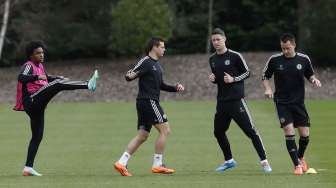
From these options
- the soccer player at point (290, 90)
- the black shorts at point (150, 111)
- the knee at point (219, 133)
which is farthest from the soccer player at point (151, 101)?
the soccer player at point (290, 90)

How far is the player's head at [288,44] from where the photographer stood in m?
14.5

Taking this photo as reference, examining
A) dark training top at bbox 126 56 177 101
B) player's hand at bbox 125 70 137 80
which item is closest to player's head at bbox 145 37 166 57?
dark training top at bbox 126 56 177 101

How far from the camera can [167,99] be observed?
116 ft

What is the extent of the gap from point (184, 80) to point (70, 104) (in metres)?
6.86

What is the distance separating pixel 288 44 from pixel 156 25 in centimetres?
2797

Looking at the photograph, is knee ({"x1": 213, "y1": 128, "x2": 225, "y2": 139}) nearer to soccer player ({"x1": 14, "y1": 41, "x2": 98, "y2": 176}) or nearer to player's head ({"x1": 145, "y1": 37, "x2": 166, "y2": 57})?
player's head ({"x1": 145, "y1": 37, "x2": 166, "y2": 57})

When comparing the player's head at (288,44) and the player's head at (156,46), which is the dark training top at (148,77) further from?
the player's head at (288,44)

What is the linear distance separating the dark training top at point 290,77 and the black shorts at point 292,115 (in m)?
0.07

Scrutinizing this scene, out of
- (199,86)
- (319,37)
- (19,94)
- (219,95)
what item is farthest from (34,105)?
(319,37)

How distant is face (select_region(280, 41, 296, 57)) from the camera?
14586 millimetres

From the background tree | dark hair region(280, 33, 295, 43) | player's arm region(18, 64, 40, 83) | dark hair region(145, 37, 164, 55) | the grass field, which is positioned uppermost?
the background tree

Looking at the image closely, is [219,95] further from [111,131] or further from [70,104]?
[70,104]

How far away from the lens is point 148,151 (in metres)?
18.7

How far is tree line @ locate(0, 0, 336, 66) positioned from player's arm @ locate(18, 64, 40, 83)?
89.2ft
